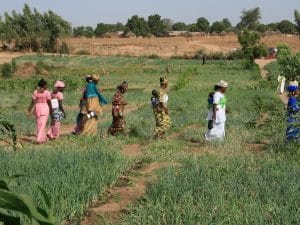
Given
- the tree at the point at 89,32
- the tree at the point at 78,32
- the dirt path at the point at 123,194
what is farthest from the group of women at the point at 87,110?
the tree at the point at 78,32

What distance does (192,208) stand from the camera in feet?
15.5

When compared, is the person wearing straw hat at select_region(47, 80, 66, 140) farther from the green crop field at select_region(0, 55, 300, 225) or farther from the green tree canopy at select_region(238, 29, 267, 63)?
the green tree canopy at select_region(238, 29, 267, 63)

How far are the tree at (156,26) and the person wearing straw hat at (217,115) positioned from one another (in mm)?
95826

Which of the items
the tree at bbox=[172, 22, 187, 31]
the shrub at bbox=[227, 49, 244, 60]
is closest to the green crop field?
the shrub at bbox=[227, 49, 244, 60]

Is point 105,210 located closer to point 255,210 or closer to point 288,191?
point 255,210

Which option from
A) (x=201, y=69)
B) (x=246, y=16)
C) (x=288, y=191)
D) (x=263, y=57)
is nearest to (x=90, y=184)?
(x=288, y=191)

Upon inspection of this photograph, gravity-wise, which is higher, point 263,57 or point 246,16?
point 246,16

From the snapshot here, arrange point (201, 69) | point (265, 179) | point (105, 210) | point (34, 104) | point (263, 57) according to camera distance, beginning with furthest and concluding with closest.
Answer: point (263, 57) → point (201, 69) → point (34, 104) → point (265, 179) → point (105, 210)

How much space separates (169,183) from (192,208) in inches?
31.9

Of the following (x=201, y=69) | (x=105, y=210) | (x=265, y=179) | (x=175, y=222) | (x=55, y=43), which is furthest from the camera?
(x=55, y=43)

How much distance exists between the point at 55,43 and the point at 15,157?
5849cm

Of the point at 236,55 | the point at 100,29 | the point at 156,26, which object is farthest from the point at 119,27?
the point at 236,55

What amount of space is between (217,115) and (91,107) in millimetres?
2719

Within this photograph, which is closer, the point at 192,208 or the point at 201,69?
the point at 192,208
